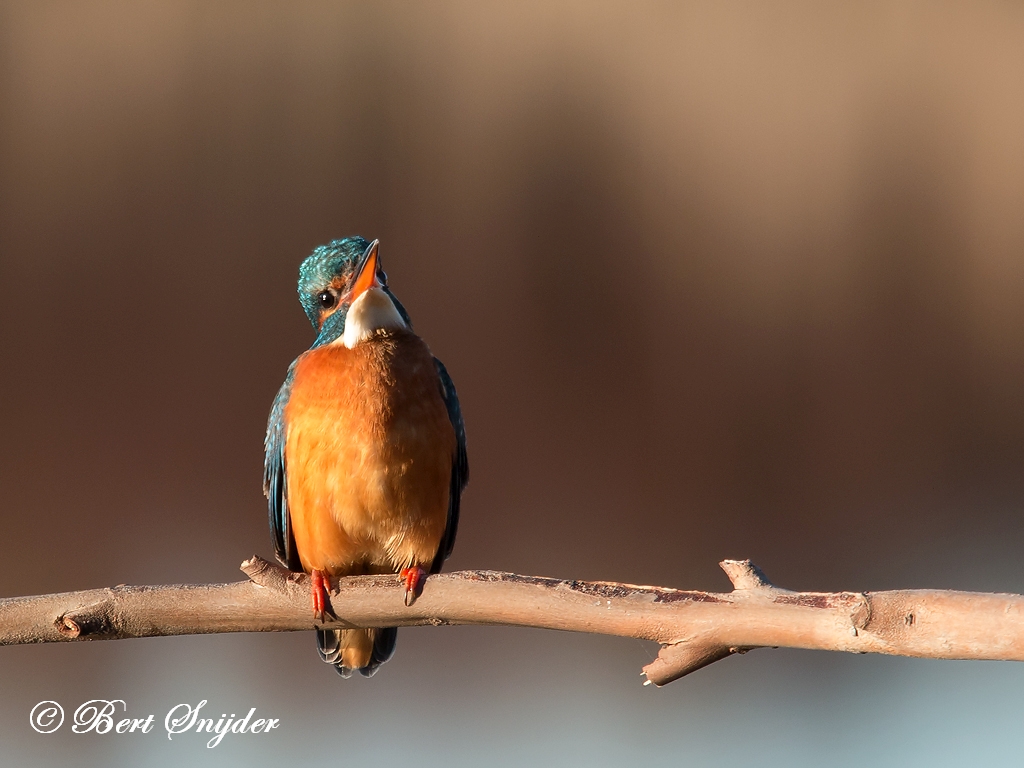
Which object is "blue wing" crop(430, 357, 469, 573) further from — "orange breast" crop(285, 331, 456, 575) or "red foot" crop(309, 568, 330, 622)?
"red foot" crop(309, 568, 330, 622)

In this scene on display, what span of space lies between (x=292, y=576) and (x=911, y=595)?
780mm

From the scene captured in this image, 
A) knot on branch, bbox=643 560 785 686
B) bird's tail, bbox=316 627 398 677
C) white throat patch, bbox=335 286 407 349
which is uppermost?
white throat patch, bbox=335 286 407 349

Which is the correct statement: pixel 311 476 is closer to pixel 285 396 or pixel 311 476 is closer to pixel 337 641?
pixel 285 396

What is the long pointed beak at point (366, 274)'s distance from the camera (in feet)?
5.37

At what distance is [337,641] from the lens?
5.82ft

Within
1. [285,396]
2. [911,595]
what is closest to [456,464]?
[285,396]

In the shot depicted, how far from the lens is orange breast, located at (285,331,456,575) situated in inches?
61.2

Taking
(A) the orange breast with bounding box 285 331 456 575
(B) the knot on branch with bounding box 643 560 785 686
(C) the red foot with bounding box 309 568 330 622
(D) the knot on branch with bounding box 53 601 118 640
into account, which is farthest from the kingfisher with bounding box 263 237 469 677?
(B) the knot on branch with bounding box 643 560 785 686

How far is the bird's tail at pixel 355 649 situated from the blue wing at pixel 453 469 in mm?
191

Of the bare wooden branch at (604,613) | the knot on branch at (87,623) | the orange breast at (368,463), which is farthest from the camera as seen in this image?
the orange breast at (368,463)

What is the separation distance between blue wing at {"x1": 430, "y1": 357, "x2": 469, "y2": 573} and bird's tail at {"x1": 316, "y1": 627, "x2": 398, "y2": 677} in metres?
0.19

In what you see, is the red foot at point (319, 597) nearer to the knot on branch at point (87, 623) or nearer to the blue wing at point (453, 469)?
the knot on branch at point (87, 623)

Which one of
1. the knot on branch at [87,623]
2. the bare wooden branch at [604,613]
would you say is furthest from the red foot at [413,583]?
the knot on branch at [87,623]

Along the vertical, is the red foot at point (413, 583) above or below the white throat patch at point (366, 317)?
below
